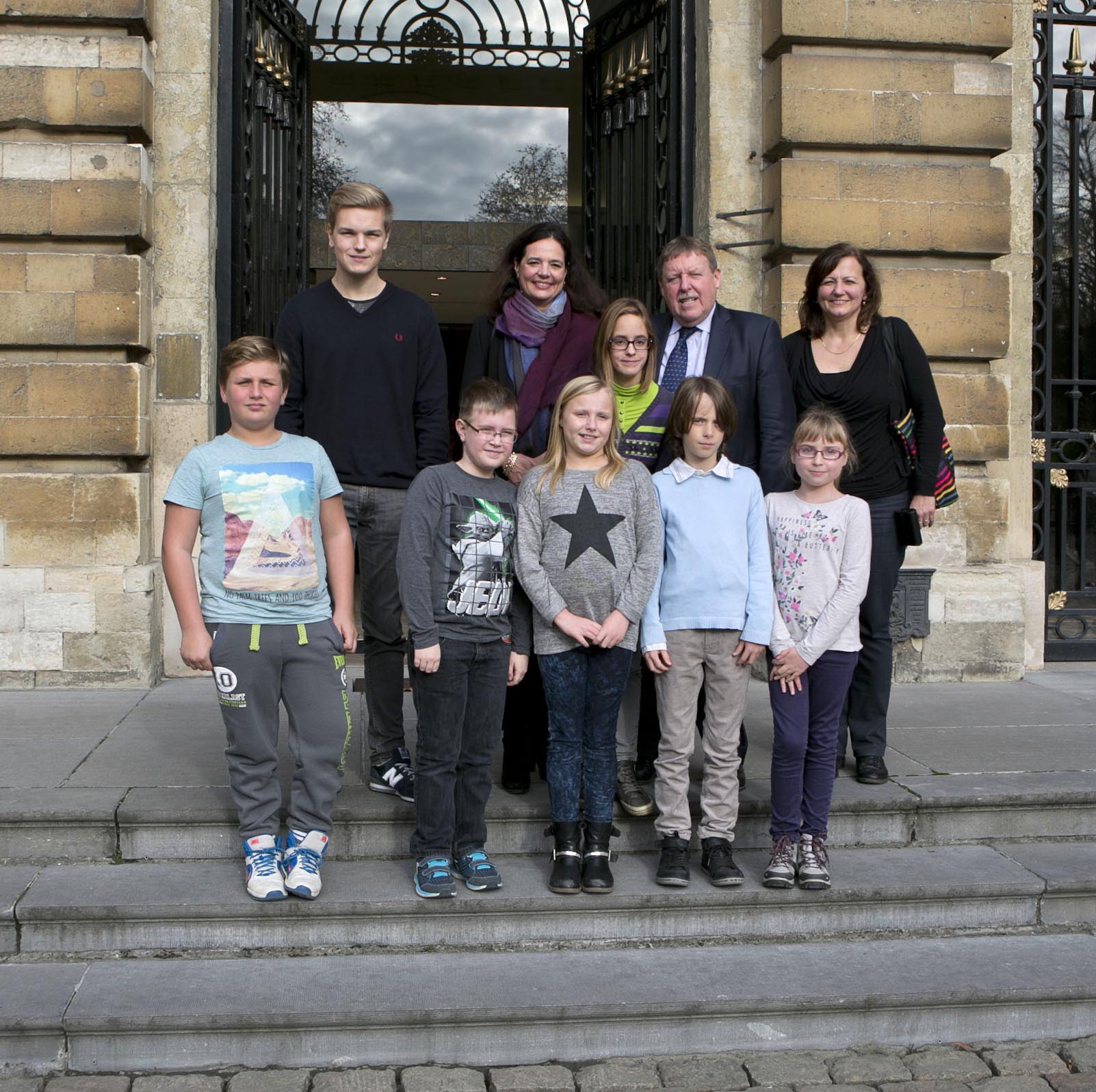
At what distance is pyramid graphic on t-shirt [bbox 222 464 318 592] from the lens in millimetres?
3508

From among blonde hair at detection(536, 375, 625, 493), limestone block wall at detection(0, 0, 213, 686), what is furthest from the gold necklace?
limestone block wall at detection(0, 0, 213, 686)

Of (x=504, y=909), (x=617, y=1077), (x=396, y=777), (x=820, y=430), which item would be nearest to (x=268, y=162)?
(x=396, y=777)

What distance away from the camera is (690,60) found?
6652 mm

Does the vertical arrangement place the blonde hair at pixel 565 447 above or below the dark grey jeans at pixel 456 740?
above

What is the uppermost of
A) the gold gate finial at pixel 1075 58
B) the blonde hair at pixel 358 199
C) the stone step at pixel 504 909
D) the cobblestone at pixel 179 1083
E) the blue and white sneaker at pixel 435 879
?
the gold gate finial at pixel 1075 58

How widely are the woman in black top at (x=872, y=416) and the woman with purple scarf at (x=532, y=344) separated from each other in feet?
2.63

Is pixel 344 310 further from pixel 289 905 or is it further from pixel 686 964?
pixel 686 964

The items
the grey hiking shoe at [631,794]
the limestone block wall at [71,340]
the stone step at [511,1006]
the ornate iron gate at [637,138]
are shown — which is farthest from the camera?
the ornate iron gate at [637,138]

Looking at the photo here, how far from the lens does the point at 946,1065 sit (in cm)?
311

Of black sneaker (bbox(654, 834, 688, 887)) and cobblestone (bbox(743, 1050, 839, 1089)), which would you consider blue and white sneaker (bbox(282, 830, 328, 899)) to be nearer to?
black sneaker (bbox(654, 834, 688, 887))

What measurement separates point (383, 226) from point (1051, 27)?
15.9 ft

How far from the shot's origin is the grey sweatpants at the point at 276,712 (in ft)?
11.5

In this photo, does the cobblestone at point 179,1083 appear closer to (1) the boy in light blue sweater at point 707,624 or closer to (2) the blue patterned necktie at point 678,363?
(1) the boy in light blue sweater at point 707,624

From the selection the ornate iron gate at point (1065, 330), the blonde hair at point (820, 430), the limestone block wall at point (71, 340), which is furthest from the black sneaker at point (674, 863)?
the ornate iron gate at point (1065, 330)
